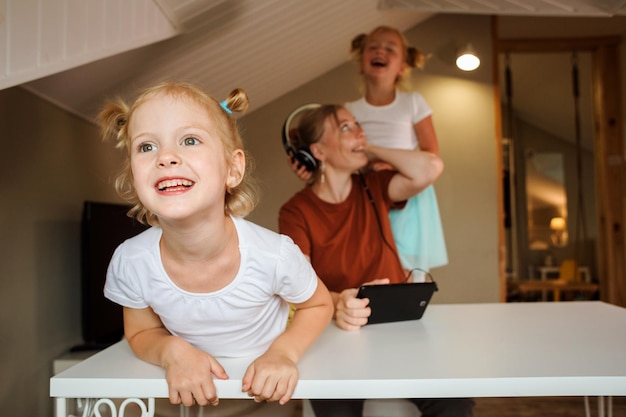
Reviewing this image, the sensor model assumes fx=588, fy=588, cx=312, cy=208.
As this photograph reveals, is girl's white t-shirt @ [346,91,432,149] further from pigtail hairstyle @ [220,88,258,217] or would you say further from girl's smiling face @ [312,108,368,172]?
pigtail hairstyle @ [220,88,258,217]

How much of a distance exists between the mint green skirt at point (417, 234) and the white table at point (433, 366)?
773mm

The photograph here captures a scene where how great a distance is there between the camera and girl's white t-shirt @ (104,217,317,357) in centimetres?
90

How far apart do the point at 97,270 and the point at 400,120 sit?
118 centimetres

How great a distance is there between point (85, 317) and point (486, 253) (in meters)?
2.79

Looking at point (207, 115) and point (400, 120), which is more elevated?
point (400, 120)

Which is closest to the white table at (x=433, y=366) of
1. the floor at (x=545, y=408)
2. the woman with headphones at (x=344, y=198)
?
the woman with headphones at (x=344, y=198)

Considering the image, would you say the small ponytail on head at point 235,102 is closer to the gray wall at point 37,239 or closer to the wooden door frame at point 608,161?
the gray wall at point 37,239

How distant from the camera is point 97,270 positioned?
206 centimetres

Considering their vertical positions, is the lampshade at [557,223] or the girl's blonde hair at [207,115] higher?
the girl's blonde hair at [207,115]

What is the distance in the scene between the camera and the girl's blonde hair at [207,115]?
879 mm

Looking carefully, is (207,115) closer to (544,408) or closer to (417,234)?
(417,234)

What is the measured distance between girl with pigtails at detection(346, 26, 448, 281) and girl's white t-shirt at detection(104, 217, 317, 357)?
3.35 ft

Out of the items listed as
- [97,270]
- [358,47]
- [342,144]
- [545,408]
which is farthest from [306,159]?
[545,408]

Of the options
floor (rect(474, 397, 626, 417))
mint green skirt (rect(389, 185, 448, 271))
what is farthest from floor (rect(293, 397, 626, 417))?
mint green skirt (rect(389, 185, 448, 271))
